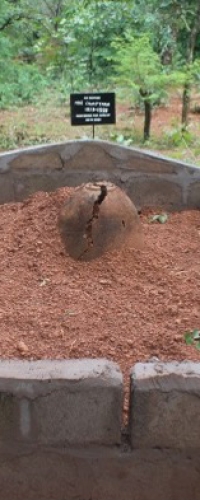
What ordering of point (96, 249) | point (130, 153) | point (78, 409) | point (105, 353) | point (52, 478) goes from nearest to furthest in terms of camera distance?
point (78, 409), point (52, 478), point (105, 353), point (96, 249), point (130, 153)

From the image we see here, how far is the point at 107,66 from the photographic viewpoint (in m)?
9.19

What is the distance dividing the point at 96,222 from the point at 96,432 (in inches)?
45.2

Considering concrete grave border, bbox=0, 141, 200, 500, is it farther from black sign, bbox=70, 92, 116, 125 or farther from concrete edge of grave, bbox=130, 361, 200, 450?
black sign, bbox=70, 92, 116, 125

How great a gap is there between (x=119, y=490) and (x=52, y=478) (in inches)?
7.8

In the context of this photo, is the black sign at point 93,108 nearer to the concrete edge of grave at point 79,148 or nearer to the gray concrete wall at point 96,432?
the concrete edge of grave at point 79,148

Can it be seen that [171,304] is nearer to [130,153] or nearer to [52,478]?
[52,478]

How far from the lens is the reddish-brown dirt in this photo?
83.0 inches

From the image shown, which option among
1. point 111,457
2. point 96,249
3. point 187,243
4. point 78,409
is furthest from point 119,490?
point 187,243

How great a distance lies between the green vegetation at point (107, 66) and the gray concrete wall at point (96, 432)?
13.4 feet

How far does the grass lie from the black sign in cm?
157

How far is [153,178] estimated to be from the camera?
3.37 m

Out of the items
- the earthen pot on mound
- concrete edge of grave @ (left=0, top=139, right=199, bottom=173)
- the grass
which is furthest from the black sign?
the grass

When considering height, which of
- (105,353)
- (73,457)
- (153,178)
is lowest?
(73,457)

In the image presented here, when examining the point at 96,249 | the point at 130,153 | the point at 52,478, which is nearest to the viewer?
the point at 52,478
